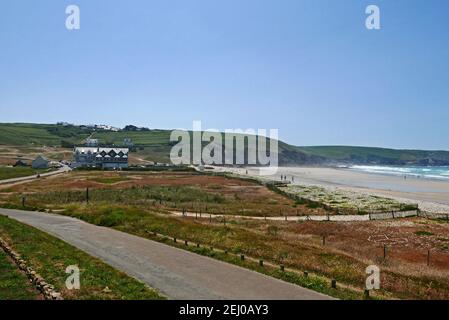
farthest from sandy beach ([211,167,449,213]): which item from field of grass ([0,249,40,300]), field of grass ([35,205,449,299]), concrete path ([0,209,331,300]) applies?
field of grass ([0,249,40,300])

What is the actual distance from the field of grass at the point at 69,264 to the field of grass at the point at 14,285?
646 millimetres

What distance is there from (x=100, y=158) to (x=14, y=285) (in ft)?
415

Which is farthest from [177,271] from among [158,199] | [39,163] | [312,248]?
[39,163]

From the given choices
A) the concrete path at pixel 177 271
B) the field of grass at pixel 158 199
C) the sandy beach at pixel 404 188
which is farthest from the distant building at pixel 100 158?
the concrete path at pixel 177 271

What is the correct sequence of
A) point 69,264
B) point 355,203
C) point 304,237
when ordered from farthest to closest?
point 355,203 < point 304,237 < point 69,264

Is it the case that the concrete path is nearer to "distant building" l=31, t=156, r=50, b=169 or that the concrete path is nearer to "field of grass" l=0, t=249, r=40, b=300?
"field of grass" l=0, t=249, r=40, b=300

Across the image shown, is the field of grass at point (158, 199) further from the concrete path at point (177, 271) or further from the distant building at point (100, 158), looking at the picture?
the distant building at point (100, 158)

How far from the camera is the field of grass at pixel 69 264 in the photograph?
15.2m

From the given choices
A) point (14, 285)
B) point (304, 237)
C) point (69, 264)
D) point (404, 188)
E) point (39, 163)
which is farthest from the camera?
point (39, 163)

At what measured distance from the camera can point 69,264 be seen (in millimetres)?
19297

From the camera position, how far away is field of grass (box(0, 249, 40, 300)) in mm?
14913

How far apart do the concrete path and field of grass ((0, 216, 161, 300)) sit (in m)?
0.80

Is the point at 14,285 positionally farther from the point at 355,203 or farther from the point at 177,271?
the point at 355,203
